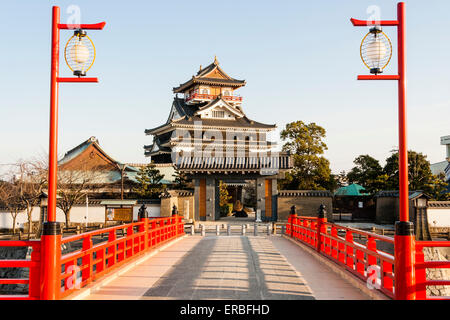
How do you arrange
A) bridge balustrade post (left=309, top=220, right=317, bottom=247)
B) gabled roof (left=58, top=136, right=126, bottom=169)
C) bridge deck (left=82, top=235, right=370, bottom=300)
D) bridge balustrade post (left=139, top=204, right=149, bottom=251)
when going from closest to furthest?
bridge deck (left=82, top=235, right=370, bottom=300)
bridge balustrade post (left=139, top=204, right=149, bottom=251)
bridge balustrade post (left=309, top=220, right=317, bottom=247)
gabled roof (left=58, top=136, right=126, bottom=169)

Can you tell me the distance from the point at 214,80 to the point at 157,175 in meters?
16.6

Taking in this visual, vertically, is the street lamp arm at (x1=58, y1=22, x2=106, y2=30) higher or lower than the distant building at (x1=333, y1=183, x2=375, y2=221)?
higher

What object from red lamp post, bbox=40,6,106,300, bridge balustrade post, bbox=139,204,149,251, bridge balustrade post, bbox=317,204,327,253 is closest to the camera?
red lamp post, bbox=40,6,106,300

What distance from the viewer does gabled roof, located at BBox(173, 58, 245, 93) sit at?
52.5 meters

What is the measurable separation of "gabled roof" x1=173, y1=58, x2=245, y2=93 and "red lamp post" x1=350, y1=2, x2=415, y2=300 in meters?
46.1

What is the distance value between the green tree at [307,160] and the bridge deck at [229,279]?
2853cm

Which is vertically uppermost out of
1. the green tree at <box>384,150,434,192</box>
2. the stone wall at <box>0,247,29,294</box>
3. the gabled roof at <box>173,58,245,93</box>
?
the gabled roof at <box>173,58,245,93</box>

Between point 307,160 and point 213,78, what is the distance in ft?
58.6

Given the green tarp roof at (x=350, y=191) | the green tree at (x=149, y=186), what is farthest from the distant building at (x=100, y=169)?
the green tarp roof at (x=350, y=191)

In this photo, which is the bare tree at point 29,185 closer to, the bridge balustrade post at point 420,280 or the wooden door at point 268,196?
the wooden door at point 268,196

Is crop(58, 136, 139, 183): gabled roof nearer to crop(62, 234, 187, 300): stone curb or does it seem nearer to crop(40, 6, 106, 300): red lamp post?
crop(62, 234, 187, 300): stone curb

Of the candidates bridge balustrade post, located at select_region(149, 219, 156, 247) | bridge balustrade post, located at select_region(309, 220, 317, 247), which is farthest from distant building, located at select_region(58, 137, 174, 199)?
bridge balustrade post, located at select_region(309, 220, 317, 247)

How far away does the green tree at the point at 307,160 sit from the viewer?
1607 inches
